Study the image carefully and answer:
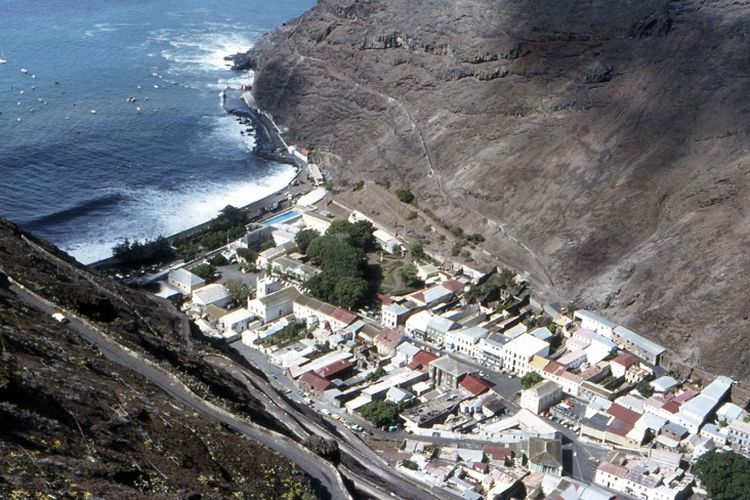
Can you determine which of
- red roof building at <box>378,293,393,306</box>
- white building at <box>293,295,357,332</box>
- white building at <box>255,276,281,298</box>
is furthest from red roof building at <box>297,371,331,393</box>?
white building at <box>255,276,281,298</box>

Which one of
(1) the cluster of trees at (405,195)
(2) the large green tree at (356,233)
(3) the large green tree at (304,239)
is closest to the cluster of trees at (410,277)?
(2) the large green tree at (356,233)

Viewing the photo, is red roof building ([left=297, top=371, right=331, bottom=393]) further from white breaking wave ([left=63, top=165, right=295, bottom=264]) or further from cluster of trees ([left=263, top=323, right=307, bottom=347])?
white breaking wave ([left=63, top=165, right=295, bottom=264])

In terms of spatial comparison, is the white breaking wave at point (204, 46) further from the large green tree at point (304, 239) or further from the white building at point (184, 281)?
the white building at point (184, 281)

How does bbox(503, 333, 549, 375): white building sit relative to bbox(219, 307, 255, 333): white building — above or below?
above

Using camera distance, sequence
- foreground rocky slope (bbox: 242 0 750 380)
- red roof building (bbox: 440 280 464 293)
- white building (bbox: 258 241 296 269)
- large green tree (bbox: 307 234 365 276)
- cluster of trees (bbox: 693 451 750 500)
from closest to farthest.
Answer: cluster of trees (bbox: 693 451 750 500) < foreground rocky slope (bbox: 242 0 750 380) < red roof building (bbox: 440 280 464 293) < large green tree (bbox: 307 234 365 276) < white building (bbox: 258 241 296 269)

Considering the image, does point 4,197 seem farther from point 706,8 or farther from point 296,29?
point 706,8

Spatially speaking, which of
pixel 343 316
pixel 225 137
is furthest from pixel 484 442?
pixel 225 137

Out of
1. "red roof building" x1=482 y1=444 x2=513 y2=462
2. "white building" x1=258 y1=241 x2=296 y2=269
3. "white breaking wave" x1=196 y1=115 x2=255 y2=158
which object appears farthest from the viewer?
"white breaking wave" x1=196 y1=115 x2=255 y2=158
